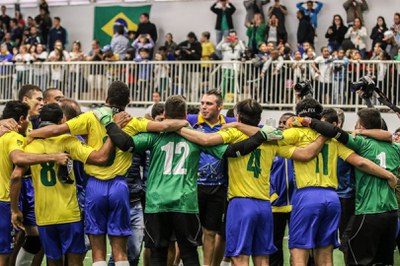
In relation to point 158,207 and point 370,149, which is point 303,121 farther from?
point 158,207

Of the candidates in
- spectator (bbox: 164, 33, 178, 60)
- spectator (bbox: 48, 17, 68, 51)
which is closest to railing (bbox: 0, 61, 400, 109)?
spectator (bbox: 164, 33, 178, 60)

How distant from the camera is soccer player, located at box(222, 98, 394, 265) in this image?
8.71 meters

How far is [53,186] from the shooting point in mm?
8594

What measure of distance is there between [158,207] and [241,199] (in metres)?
0.93

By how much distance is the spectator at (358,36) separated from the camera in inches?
842

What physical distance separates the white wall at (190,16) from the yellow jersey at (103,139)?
607 inches

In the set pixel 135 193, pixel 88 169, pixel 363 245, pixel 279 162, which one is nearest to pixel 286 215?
pixel 279 162

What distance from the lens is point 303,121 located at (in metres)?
8.79

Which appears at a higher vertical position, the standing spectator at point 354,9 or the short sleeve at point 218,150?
the standing spectator at point 354,9

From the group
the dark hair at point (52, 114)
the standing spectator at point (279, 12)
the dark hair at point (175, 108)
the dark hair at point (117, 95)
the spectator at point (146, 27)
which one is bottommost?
the dark hair at point (52, 114)

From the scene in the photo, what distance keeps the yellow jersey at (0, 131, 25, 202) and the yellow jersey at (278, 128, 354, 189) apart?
3.04 meters

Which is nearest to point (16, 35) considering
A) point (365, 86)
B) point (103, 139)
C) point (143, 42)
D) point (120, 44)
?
point (120, 44)

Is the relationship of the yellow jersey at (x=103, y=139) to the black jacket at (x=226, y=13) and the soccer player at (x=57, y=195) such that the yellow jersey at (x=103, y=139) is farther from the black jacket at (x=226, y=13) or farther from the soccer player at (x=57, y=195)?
the black jacket at (x=226, y=13)

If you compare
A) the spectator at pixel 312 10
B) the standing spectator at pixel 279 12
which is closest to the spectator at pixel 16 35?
the standing spectator at pixel 279 12
